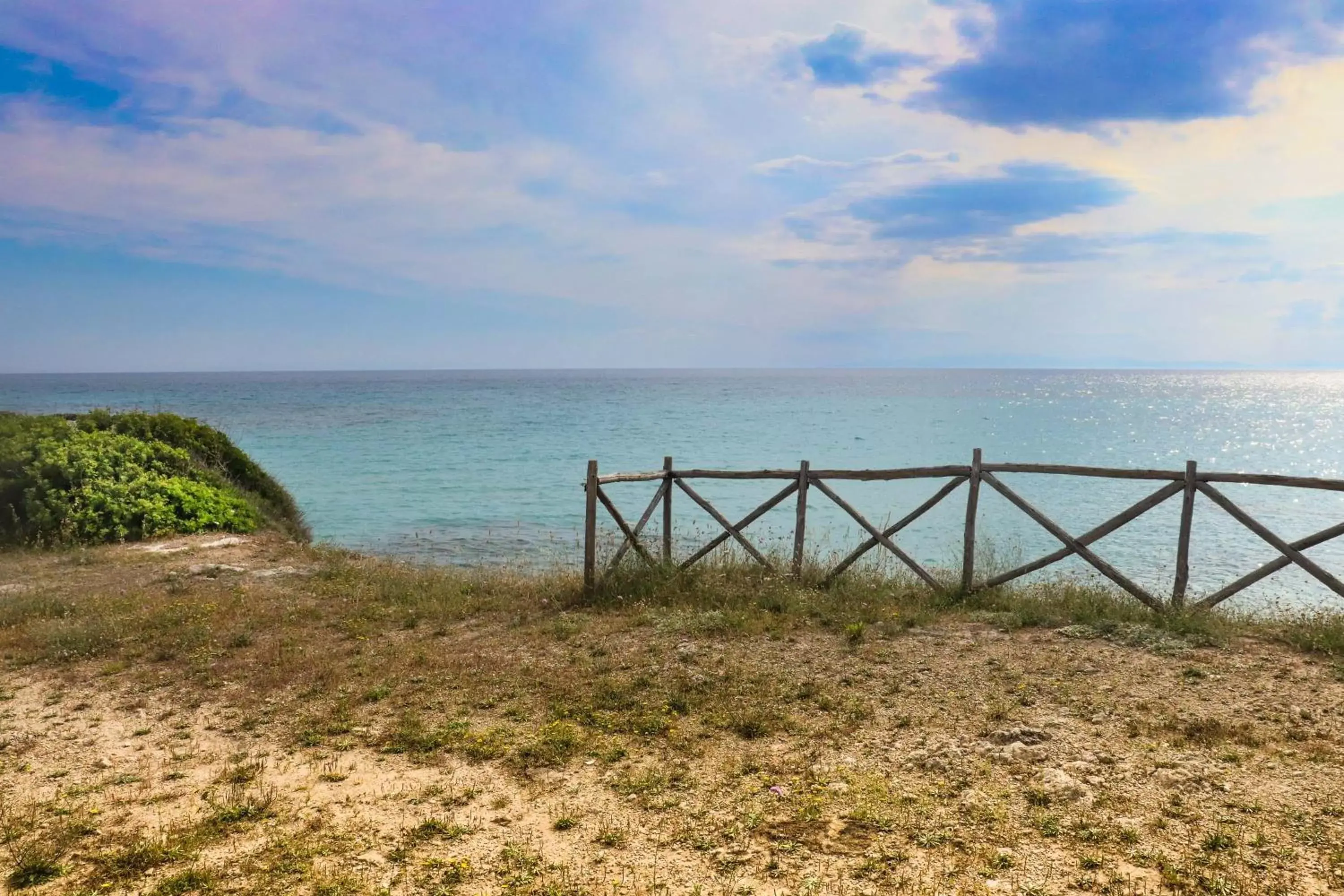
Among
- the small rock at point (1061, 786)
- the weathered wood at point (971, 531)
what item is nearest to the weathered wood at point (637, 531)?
the weathered wood at point (971, 531)

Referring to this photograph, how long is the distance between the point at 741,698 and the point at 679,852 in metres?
2.62

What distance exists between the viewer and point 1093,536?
10.9m

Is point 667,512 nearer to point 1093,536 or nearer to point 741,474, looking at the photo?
point 741,474

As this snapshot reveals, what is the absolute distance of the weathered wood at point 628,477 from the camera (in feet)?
38.5

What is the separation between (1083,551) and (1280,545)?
2.15 meters

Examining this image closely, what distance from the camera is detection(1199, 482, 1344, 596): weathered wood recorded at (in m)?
9.48

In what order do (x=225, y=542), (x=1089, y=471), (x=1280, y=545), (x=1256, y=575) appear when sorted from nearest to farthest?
1. (x=1280, y=545)
2. (x=1256, y=575)
3. (x=1089, y=471)
4. (x=225, y=542)

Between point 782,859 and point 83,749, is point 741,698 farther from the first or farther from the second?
point 83,749

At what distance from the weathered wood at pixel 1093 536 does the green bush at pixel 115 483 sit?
15127 mm

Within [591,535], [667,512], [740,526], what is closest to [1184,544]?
[740,526]

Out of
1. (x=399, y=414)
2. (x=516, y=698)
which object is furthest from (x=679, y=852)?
(x=399, y=414)

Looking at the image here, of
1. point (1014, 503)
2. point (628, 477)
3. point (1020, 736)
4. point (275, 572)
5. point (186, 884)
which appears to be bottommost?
point (275, 572)

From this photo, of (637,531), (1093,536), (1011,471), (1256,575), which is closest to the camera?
(1256,575)

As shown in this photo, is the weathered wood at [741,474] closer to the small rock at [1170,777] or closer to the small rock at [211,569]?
the small rock at [1170,777]
